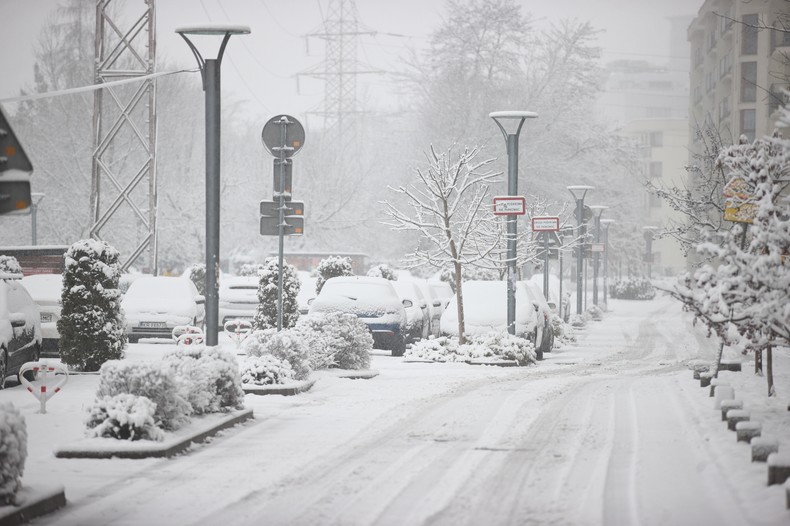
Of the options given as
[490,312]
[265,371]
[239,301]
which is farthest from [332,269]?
[265,371]

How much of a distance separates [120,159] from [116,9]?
25.5 feet

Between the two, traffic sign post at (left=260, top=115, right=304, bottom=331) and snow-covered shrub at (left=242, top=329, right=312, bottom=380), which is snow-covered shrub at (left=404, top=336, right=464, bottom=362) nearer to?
traffic sign post at (left=260, top=115, right=304, bottom=331)

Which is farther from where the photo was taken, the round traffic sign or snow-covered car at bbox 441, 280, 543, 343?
snow-covered car at bbox 441, 280, 543, 343

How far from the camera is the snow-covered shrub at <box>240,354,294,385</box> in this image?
15.8 meters

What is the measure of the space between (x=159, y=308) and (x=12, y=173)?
20.5 meters

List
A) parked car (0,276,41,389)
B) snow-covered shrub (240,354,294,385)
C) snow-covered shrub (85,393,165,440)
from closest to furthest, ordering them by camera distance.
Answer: snow-covered shrub (85,393,165,440) → snow-covered shrub (240,354,294,385) → parked car (0,276,41,389)

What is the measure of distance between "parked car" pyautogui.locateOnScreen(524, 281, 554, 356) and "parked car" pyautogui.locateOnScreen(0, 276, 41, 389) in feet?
38.9

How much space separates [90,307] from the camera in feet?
58.9

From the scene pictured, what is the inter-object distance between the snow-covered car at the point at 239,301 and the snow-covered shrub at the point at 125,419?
2177 cm

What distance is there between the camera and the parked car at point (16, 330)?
52.6 feet

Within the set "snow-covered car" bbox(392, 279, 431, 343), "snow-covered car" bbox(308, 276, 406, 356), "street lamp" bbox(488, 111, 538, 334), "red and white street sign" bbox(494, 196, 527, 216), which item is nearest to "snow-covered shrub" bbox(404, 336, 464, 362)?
"snow-covered car" bbox(308, 276, 406, 356)

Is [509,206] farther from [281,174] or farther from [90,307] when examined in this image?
[90,307]

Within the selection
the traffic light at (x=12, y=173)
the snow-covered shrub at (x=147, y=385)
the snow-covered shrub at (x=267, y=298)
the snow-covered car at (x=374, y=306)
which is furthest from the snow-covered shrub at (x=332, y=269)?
the traffic light at (x=12, y=173)

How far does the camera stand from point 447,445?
11062 millimetres
